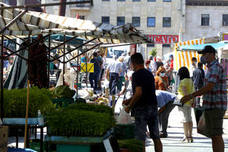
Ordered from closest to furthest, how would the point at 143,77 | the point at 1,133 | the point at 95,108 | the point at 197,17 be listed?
the point at 1,133 → the point at 95,108 → the point at 143,77 → the point at 197,17

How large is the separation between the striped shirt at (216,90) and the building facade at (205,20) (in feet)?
191

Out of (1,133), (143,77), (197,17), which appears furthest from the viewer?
(197,17)

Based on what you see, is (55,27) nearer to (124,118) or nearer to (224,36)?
(124,118)

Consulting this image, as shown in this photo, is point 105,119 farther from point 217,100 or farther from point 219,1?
point 219,1

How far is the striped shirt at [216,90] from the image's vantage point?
729 cm

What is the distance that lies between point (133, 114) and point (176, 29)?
197 ft

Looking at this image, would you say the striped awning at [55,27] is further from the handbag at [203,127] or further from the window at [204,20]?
the window at [204,20]

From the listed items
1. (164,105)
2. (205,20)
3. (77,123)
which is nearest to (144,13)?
(205,20)

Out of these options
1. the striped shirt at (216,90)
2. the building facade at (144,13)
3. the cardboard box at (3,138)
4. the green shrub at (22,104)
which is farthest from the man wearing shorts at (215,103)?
the building facade at (144,13)

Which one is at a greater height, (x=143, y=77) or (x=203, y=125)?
(x=143, y=77)

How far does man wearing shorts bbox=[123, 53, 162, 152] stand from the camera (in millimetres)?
7129

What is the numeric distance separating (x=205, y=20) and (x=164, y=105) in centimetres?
5832

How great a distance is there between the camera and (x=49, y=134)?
18.6 feet

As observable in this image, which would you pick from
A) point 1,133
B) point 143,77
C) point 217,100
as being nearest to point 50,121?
point 1,133
